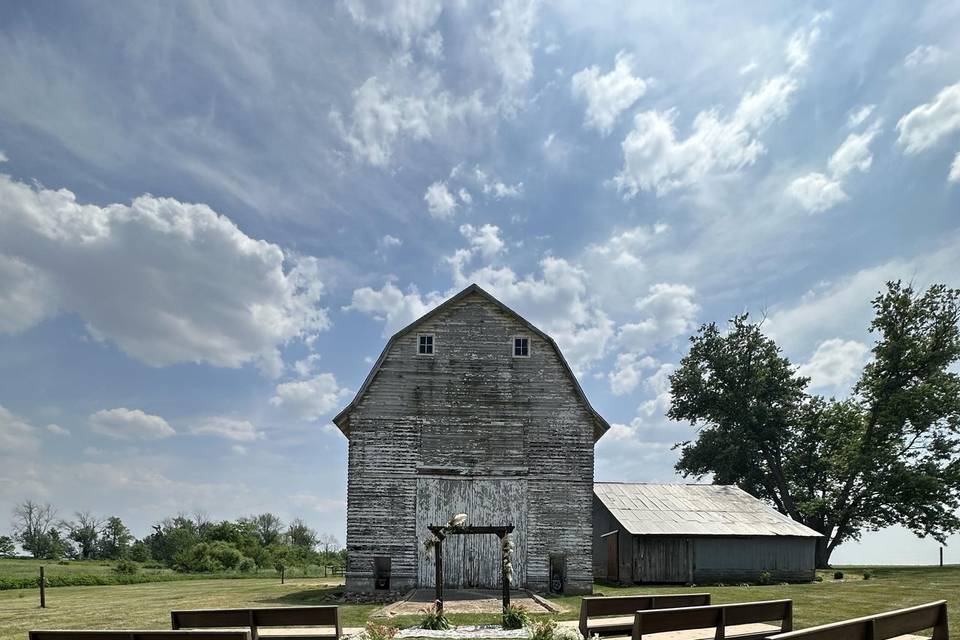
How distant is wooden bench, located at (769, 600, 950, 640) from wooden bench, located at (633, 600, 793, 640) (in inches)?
71.4

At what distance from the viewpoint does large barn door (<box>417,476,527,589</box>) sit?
22.4 metres

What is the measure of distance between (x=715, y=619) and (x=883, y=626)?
2.34 m

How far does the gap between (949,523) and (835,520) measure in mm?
6493

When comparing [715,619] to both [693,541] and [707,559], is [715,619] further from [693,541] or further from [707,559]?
[707,559]

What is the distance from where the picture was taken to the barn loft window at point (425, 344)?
939 inches

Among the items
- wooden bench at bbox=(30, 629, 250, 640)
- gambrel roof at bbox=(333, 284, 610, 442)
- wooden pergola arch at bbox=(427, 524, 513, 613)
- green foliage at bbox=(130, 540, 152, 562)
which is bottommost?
green foliage at bbox=(130, 540, 152, 562)

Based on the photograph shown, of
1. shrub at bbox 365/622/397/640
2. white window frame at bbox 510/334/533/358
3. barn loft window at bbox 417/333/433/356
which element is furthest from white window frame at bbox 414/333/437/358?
shrub at bbox 365/622/397/640

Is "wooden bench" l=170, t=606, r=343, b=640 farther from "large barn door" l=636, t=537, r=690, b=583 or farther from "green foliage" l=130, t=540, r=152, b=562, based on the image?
"green foliage" l=130, t=540, r=152, b=562

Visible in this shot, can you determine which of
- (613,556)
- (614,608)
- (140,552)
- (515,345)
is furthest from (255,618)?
(140,552)

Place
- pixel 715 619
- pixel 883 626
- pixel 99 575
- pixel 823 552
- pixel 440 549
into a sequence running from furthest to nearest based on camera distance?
1. pixel 823 552
2. pixel 99 575
3. pixel 440 549
4. pixel 715 619
5. pixel 883 626

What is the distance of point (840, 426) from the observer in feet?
157

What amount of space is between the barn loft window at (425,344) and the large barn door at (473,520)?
14.2 feet

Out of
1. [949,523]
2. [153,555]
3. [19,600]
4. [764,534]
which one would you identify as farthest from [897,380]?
[153,555]

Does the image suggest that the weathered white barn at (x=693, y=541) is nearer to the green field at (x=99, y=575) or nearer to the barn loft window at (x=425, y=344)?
the barn loft window at (x=425, y=344)
